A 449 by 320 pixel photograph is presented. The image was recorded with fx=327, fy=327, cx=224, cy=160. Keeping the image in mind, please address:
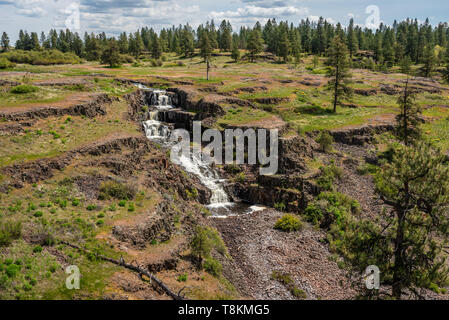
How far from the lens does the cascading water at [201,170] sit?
39.5 meters

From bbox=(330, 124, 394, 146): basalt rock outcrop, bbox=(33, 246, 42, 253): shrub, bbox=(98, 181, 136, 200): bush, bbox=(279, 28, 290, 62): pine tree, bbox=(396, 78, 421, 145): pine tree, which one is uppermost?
bbox=(279, 28, 290, 62): pine tree

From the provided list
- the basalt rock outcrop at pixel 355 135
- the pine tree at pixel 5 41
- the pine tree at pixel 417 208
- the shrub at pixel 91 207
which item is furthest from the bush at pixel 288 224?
the pine tree at pixel 5 41

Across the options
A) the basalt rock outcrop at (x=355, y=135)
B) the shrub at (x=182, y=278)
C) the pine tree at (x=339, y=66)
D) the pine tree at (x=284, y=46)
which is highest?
the pine tree at (x=284, y=46)

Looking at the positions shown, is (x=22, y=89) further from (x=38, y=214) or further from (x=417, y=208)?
(x=417, y=208)

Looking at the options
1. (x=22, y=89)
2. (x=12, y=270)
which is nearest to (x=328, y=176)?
(x=12, y=270)

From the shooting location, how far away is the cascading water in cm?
3953

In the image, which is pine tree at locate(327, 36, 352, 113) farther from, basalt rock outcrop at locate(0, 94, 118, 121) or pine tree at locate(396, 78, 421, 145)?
basalt rock outcrop at locate(0, 94, 118, 121)

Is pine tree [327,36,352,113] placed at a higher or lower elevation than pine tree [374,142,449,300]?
higher

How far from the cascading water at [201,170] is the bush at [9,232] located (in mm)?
A: 20813

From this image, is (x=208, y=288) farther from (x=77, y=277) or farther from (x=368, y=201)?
(x=368, y=201)

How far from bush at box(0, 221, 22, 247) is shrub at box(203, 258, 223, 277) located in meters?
12.2

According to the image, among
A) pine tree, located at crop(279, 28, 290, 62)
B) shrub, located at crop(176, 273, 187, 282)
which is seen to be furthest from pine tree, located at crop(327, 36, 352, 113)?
pine tree, located at crop(279, 28, 290, 62)

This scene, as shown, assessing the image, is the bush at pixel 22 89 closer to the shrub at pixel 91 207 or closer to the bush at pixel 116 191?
the bush at pixel 116 191

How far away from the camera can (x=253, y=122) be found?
165 feet
